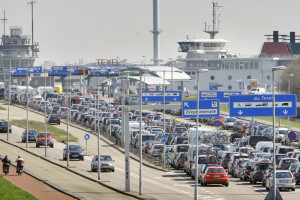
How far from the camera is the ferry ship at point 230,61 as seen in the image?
567 feet

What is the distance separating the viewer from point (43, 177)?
56.5 m

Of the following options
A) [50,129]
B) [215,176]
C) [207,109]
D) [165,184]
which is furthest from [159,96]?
[215,176]

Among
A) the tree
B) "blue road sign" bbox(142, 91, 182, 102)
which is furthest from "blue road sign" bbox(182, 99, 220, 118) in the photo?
the tree

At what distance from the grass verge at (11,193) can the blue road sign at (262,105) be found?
70.3ft

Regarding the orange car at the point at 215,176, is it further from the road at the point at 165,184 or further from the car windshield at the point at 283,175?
the car windshield at the point at 283,175

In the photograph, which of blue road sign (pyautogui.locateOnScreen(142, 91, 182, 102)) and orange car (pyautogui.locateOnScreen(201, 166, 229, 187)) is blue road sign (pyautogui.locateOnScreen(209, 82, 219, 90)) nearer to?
blue road sign (pyautogui.locateOnScreen(142, 91, 182, 102))

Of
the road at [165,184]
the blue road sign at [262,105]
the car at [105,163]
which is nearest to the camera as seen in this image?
the road at [165,184]

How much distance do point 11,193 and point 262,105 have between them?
25216mm

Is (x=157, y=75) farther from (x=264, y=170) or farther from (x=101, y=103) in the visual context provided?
(x=264, y=170)

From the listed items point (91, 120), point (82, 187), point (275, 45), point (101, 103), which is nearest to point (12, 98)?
point (101, 103)

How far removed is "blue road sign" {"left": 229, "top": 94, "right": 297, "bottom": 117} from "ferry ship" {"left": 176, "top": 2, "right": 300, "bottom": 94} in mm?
103560

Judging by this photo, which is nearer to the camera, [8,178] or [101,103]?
[8,178]

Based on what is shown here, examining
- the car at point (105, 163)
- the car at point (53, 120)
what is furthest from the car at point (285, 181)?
the car at point (53, 120)

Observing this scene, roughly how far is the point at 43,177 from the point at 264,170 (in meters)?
14.7
